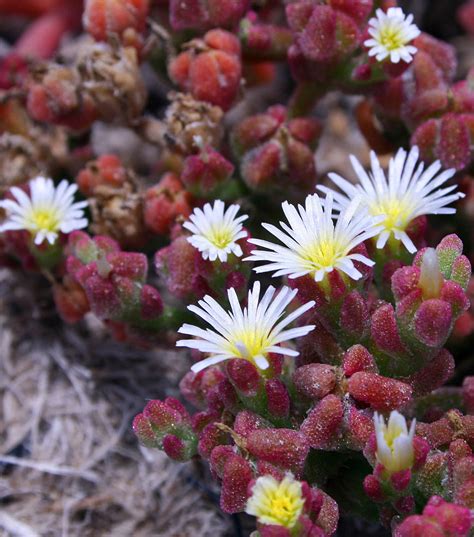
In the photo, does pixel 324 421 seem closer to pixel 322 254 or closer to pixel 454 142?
pixel 322 254

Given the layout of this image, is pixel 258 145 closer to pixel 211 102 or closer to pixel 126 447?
pixel 211 102

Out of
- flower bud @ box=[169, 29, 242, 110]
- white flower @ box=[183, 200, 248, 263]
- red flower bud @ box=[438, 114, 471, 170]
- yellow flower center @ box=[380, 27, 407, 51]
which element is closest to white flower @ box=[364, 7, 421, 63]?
yellow flower center @ box=[380, 27, 407, 51]

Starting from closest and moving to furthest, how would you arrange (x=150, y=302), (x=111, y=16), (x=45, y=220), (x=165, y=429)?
(x=165, y=429) → (x=150, y=302) → (x=45, y=220) → (x=111, y=16)

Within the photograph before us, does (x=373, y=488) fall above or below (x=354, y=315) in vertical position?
below

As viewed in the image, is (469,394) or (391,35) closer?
(469,394)

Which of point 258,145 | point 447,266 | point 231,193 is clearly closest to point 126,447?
point 231,193

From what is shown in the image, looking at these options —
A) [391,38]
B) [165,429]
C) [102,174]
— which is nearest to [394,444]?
[165,429]

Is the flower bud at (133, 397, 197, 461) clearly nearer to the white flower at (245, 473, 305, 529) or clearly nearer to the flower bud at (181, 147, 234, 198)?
the white flower at (245, 473, 305, 529)

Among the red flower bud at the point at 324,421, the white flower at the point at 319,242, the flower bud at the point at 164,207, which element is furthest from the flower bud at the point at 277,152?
the red flower bud at the point at 324,421

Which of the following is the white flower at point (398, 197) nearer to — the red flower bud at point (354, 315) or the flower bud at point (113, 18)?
the red flower bud at point (354, 315)

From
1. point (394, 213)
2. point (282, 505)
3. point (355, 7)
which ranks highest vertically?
point (355, 7)
